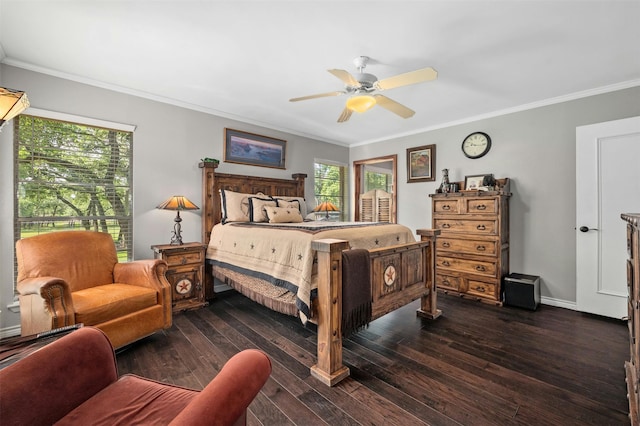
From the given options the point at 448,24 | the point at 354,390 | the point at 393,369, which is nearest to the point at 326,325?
the point at 354,390

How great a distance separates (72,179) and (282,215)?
7.72ft

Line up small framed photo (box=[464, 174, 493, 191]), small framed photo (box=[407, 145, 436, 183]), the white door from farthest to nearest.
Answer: small framed photo (box=[407, 145, 436, 183]) → small framed photo (box=[464, 174, 493, 191]) → the white door

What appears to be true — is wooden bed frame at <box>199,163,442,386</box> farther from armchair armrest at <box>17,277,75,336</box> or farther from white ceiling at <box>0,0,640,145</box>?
armchair armrest at <box>17,277,75,336</box>

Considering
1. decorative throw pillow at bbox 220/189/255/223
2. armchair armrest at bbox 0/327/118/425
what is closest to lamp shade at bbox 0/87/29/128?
armchair armrest at bbox 0/327/118/425

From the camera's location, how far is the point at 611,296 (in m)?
3.05

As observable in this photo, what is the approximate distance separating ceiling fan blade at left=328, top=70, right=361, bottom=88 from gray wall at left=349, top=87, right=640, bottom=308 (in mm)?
2745

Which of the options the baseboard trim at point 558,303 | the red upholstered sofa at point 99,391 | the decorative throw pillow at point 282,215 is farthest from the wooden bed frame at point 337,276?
the baseboard trim at point 558,303

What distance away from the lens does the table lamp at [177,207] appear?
326 centimetres

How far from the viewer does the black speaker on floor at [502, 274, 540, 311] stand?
335 centimetres

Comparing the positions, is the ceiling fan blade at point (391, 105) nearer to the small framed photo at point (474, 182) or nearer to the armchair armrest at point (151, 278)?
the small framed photo at point (474, 182)

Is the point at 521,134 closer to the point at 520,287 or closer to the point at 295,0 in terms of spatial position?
the point at 520,287

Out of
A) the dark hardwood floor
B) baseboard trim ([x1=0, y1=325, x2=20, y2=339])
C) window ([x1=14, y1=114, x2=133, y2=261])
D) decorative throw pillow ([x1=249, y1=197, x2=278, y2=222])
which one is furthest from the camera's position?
decorative throw pillow ([x1=249, y1=197, x2=278, y2=222])

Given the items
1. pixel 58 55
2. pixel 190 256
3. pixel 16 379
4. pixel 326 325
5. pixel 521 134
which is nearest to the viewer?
pixel 16 379

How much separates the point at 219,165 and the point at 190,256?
1454 millimetres
